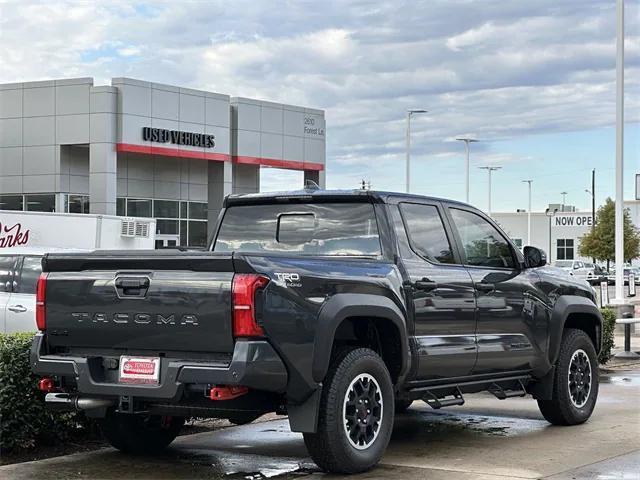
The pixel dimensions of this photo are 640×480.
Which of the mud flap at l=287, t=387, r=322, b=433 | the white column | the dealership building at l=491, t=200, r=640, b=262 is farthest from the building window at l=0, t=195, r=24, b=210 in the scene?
the dealership building at l=491, t=200, r=640, b=262

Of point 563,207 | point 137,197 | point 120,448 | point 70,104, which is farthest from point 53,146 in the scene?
point 563,207

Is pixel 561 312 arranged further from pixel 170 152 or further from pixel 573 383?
pixel 170 152

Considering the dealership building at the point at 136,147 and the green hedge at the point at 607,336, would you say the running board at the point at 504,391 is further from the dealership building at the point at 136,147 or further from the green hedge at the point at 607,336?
the dealership building at the point at 136,147

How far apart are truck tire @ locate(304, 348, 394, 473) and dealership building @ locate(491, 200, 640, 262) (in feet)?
284

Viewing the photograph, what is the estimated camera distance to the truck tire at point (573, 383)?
372 inches

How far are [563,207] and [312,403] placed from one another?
110671 mm

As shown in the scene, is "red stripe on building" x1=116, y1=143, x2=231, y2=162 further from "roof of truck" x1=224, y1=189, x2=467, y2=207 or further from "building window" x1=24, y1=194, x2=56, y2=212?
"roof of truck" x1=224, y1=189, x2=467, y2=207

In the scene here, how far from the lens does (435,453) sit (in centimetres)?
817

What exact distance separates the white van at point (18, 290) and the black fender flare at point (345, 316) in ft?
25.4

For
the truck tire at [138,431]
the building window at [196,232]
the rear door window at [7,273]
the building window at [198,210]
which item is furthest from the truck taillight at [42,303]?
the building window at [198,210]

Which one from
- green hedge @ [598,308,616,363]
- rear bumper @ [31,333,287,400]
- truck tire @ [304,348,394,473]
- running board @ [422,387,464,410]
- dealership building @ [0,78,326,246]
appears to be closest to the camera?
rear bumper @ [31,333,287,400]

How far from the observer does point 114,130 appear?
42281 millimetres

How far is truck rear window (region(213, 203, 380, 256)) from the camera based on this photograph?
802 centimetres

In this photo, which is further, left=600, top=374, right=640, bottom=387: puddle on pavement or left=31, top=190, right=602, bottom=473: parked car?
left=600, top=374, right=640, bottom=387: puddle on pavement
